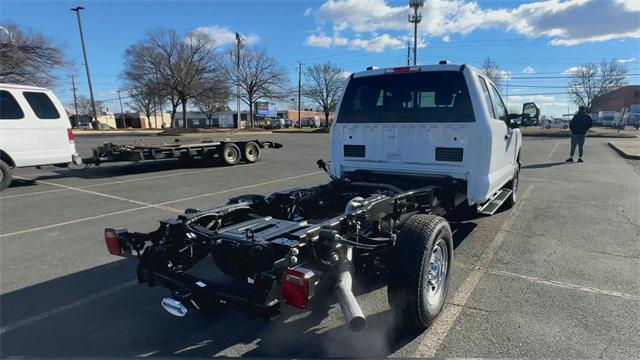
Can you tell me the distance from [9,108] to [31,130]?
2.02 feet

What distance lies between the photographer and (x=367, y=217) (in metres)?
3.33

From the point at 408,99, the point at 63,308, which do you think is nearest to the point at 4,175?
the point at 63,308

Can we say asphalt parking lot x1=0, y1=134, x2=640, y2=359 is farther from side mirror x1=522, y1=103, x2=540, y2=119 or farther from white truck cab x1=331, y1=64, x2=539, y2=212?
side mirror x1=522, y1=103, x2=540, y2=119

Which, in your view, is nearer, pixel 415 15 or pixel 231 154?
pixel 231 154

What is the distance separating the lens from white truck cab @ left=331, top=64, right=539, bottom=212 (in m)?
4.76

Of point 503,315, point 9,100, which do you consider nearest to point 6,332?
point 503,315

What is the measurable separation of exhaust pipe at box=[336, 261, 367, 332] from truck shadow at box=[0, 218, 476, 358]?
57 centimetres

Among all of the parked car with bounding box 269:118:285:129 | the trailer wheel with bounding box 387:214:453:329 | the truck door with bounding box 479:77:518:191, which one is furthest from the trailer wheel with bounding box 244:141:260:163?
the parked car with bounding box 269:118:285:129

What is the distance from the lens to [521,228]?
5953 millimetres

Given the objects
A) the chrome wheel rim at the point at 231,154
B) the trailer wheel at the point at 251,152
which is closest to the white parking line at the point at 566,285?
the chrome wheel rim at the point at 231,154

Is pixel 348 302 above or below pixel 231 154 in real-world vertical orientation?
above

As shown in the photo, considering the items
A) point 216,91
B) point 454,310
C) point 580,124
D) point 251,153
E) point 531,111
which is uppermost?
point 216,91

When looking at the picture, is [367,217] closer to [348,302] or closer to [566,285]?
[348,302]

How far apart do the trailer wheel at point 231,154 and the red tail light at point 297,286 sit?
1131 centimetres
